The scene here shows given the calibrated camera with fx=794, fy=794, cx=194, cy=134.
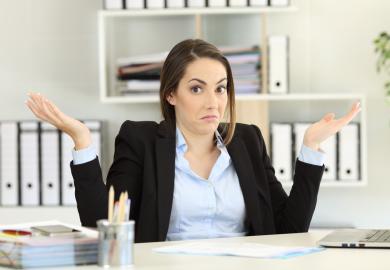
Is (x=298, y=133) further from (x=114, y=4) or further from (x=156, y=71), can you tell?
(x=114, y=4)

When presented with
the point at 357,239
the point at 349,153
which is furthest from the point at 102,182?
the point at 349,153

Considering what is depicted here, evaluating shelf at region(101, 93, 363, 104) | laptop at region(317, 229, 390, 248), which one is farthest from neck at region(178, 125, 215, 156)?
shelf at region(101, 93, 363, 104)

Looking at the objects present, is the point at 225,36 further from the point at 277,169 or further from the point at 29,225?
the point at 29,225

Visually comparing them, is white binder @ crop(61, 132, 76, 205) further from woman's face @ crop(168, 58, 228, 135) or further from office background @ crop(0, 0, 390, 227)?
woman's face @ crop(168, 58, 228, 135)

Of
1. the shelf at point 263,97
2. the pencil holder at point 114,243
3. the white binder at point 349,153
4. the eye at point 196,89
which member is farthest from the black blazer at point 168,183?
the white binder at point 349,153

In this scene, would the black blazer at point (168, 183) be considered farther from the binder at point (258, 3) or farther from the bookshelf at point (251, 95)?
the binder at point (258, 3)

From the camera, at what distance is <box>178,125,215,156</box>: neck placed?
2.43 meters

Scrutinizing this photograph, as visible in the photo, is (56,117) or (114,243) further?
(56,117)

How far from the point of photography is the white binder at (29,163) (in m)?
3.81

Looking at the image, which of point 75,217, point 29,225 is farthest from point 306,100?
point 29,225

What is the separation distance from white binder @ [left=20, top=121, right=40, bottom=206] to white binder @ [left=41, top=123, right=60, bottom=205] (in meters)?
0.03

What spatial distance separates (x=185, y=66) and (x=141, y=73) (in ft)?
4.40

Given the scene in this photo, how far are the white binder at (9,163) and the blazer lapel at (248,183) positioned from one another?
1.71m

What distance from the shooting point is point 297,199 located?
235 cm
